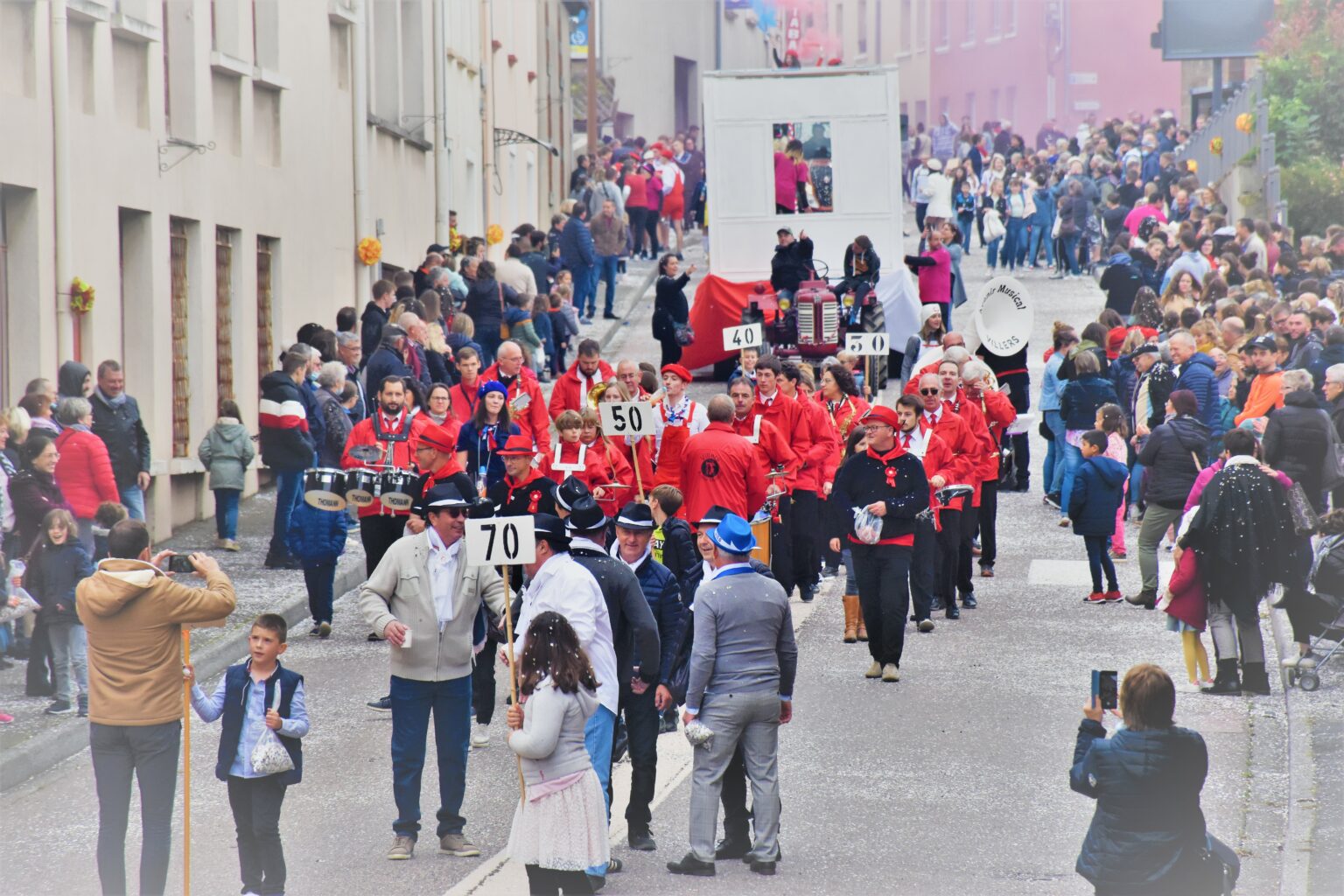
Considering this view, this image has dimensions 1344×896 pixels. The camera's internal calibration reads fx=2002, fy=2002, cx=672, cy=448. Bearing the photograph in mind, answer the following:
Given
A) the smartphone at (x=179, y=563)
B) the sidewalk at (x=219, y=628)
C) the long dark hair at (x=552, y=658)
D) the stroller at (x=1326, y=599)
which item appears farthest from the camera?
the stroller at (x=1326, y=599)

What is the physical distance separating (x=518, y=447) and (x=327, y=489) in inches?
46.8

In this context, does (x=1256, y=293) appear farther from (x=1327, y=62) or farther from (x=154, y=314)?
(x=1327, y=62)

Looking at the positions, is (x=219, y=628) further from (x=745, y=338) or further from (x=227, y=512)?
(x=745, y=338)

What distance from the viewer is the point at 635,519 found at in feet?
31.8

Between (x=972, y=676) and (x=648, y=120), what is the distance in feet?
150

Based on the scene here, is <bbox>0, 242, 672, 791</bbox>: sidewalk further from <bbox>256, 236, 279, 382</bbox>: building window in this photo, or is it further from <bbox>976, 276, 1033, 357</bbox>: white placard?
<bbox>976, 276, 1033, 357</bbox>: white placard

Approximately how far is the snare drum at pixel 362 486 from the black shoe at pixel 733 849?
12.7ft

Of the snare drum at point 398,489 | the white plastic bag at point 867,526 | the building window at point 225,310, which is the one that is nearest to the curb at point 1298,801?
the white plastic bag at point 867,526

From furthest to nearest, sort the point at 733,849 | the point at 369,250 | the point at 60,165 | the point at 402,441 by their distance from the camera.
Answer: the point at 369,250, the point at 60,165, the point at 402,441, the point at 733,849

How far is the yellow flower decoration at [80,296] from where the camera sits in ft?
53.7

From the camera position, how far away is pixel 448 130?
31906 millimetres

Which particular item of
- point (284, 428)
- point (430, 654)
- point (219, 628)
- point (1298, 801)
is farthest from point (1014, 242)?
point (430, 654)

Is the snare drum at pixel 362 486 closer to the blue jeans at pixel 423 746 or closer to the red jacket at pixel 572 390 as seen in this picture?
the blue jeans at pixel 423 746

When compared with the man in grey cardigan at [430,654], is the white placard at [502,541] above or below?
above
